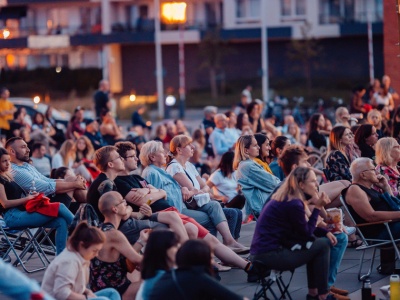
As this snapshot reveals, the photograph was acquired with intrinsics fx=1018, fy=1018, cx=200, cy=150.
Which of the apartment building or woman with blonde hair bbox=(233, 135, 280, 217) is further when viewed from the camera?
the apartment building

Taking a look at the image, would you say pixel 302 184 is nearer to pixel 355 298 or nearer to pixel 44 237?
pixel 355 298

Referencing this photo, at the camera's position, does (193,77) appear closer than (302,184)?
No

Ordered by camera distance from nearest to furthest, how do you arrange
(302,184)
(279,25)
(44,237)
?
(302,184)
(44,237)
(279,25)

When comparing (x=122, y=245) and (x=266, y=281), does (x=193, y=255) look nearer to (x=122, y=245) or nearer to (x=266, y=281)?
(x=122, y=245)

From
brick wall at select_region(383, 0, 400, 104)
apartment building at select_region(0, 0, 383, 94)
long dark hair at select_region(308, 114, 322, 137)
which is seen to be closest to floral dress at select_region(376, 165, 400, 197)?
long dark hair at select_region(308, 114, 322, 137)

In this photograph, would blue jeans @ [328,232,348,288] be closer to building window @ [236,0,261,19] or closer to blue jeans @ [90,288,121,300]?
blue jeans @ [90,288,121,300]

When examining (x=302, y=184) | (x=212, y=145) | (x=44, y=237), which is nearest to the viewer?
(x=302, y=184)

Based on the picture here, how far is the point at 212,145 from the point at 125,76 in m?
44.3

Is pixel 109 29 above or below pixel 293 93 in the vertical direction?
above

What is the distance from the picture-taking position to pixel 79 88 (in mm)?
60969

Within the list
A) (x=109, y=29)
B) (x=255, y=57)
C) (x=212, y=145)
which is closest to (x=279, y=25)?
(x=255, y=57)

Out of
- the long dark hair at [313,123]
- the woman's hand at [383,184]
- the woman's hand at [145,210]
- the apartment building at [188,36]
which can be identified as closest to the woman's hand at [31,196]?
the woman's hand at [145,210]

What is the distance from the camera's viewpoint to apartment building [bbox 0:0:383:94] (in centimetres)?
5891

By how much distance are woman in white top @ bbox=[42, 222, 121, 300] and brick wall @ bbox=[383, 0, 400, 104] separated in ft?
53.3
